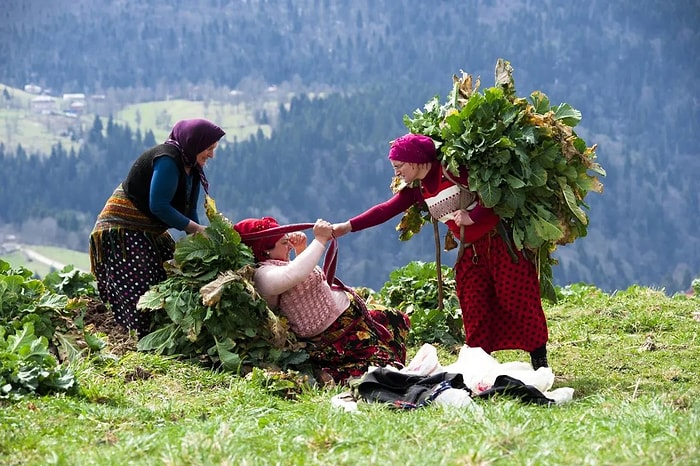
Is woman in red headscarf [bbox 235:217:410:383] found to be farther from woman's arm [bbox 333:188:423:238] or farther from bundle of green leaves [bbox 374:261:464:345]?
bundle of green leaves [bbox 374:261:464:345]

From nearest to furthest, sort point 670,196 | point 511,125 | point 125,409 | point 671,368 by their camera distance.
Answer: point 125,409
point 511,125
point 671,368
point 670,196

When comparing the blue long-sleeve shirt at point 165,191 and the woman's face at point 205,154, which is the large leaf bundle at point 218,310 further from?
the woman's face at point 205,154

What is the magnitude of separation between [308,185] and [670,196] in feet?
110

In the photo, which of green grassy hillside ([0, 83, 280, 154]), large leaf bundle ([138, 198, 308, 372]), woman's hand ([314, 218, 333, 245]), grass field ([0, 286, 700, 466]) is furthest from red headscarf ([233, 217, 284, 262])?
green grassy hillside ([0, 83, 280, 154])

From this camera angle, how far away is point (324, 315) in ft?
23.2

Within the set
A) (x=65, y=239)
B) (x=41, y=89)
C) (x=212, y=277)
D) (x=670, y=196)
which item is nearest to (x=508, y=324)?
(x=212, y=277)

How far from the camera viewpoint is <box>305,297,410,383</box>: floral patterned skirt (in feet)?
23.0

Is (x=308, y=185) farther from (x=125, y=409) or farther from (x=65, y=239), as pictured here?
(x=125, y=409)

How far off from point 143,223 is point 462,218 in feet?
7.76

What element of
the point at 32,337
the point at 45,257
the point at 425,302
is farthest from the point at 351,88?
the point at 32,337

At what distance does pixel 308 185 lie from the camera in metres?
87.9

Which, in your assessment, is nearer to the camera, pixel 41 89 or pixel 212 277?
pixel 212 277

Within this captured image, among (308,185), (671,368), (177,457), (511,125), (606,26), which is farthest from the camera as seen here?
(606,26)

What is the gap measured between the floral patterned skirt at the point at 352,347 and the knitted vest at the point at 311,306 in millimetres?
65
